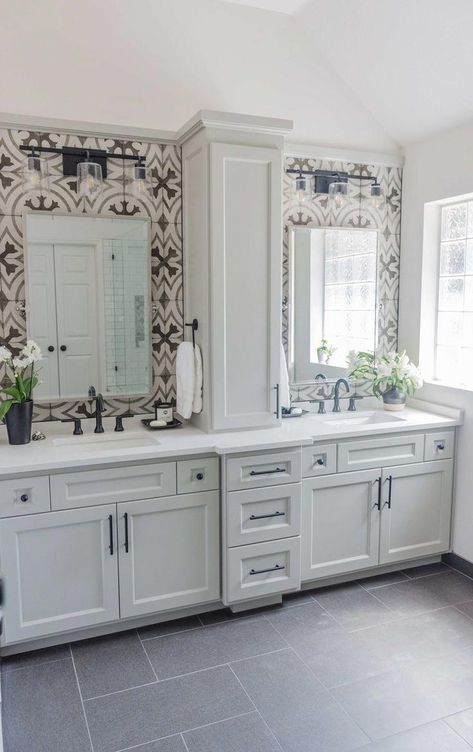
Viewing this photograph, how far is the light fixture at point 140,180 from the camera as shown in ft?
9.78

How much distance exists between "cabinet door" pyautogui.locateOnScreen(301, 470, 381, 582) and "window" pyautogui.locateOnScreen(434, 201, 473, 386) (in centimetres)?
91

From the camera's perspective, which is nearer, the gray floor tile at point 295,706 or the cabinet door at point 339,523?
the gray floor tile at point 295,706

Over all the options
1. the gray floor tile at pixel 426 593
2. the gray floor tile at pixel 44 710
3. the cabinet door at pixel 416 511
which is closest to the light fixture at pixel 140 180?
the cabinet door at pixel 416 511

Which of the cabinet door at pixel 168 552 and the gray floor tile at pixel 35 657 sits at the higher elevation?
the cabinet door at pixel 168 552

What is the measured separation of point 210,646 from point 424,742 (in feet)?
3.10

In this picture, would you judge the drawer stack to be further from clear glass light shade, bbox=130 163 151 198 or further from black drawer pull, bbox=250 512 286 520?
clear glass light shade, bbox=130 163 151 198

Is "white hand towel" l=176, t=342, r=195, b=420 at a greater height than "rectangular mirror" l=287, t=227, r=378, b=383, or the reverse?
"rectangular mirror" l=287, t=227, r=378, b=383

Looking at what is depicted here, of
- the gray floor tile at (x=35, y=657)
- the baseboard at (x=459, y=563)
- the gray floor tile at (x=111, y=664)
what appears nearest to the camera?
the gray floor tile at (x=111, y=664)

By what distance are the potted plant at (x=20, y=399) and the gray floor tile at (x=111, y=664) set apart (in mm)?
949

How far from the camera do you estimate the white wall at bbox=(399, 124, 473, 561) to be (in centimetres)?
330

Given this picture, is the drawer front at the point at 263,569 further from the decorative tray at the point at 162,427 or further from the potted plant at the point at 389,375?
the potted plant at the point at 389,375

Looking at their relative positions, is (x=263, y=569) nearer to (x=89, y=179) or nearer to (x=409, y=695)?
(x=409, y=695)

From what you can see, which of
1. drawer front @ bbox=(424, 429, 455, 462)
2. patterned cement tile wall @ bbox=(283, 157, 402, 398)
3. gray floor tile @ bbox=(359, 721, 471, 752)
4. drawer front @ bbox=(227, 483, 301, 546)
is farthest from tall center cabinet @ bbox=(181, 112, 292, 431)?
gray floor tile @ bbox=(359, 721, 471, 752)

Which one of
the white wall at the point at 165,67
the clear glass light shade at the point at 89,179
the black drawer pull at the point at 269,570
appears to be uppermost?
the white wall at the point at 165,67
